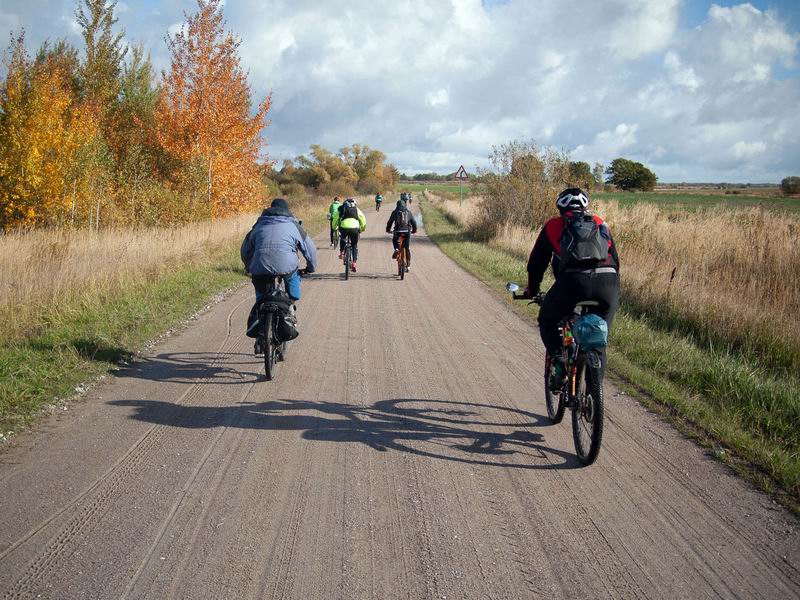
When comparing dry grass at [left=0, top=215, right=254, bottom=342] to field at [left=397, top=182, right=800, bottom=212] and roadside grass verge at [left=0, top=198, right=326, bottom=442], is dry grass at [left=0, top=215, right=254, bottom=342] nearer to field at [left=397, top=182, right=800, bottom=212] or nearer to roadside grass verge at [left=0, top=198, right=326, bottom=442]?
roadside grass verge at [left=0, top=198, right=326, bottom=442]

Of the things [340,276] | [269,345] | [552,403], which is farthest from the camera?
[340,276]

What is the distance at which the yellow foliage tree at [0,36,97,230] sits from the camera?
18.5 meters

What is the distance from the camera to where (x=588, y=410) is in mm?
4750

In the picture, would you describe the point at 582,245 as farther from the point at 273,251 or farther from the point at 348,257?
the point at 348,257

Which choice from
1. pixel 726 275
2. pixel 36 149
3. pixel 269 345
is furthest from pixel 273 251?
pixel 36 149

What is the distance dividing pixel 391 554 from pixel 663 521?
1.80 meters

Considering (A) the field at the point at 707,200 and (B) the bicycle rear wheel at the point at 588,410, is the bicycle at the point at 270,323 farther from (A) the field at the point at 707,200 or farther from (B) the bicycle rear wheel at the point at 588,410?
(A) the field at the point at 707,200

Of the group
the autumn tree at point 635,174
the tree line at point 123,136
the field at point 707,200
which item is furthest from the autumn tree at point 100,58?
the autumn tree at point 635,174

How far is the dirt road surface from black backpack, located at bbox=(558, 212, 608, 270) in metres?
1.58

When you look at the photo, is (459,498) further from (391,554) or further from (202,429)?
(202,429)

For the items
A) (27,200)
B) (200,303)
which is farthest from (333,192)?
(200,303)

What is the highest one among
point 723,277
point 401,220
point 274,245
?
point 401,220

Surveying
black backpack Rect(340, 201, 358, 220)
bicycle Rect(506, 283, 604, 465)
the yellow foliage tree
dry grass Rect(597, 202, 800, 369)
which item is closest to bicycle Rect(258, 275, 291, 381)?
bicycle Rect(506, 283, 604, 465)

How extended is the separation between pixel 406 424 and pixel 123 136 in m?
28.6
